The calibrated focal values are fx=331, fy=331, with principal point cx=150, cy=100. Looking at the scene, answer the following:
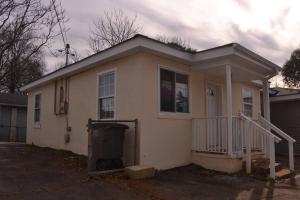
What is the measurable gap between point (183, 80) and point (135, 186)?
3913 mm

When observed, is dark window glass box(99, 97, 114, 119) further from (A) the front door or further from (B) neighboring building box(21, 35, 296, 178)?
(A) the front door

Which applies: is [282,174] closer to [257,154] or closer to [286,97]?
[257,154]

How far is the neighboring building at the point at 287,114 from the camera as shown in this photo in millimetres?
15195

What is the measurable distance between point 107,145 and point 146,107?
1391mm

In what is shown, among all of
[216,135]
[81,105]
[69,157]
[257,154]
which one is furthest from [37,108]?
[257,154]

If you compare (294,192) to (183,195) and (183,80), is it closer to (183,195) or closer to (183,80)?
(183,195)

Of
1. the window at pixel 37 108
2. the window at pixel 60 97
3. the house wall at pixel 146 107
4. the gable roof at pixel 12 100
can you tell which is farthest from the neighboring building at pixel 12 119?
the house wall at pixel 146 107

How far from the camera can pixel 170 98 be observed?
9.27 metres

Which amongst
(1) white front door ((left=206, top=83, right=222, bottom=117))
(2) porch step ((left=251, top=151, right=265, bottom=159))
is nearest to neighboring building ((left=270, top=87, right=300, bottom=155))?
(1) white front door ((left=206, top=83, right=222, bottom=117))

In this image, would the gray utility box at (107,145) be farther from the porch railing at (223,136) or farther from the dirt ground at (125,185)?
the porch railing at (223,136)

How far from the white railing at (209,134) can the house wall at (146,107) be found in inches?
8.0

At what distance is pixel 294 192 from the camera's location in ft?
23.5

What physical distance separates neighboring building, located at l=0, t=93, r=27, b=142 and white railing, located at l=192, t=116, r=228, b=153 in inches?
573

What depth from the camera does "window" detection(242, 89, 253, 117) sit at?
1308 centimetres
